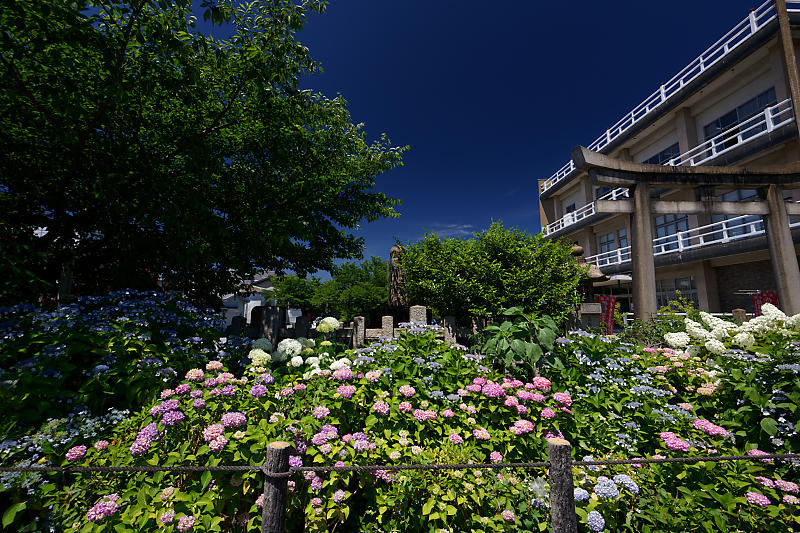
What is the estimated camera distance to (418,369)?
3.32m

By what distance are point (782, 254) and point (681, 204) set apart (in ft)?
8.63

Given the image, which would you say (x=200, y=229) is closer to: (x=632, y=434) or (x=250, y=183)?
(x=250, y=183)

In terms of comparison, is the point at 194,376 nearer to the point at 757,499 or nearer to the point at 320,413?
the point at 320,413

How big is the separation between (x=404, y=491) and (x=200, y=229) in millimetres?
4994

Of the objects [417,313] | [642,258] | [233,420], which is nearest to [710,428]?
[233,420]

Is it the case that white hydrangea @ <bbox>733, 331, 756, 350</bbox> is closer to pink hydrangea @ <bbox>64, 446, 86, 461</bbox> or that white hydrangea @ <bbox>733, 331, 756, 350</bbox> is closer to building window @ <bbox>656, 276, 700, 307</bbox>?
pink hydrangea @ <bbox>64, 446, 86, 461</bbox>

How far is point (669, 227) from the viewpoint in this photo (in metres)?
17.0

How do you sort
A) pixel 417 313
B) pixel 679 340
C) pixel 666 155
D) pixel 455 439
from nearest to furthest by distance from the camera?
1. pixel 455 439
2. pixel 679 340
3. pixel 417 313
4. pixel 666 155

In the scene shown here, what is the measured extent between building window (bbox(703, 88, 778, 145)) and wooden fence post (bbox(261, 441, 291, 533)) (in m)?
17.3

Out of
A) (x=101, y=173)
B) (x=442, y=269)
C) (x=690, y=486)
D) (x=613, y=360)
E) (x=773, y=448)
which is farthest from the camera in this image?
(x=442, y=269)

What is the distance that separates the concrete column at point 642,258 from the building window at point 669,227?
11.5 metres

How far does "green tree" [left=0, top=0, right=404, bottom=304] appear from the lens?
3.62 metres

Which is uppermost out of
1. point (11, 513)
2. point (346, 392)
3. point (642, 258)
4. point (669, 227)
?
point (669, 227)

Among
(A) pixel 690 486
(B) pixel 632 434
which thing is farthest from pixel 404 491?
(B) pixel 632 434
